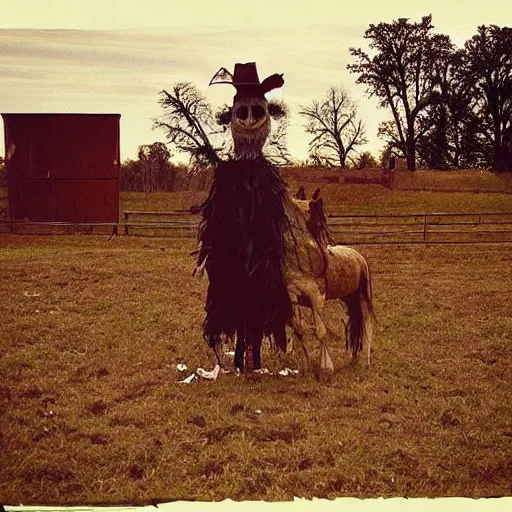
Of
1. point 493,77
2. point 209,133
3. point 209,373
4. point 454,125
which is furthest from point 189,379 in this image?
point 493,77

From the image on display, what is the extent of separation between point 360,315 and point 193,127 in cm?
81

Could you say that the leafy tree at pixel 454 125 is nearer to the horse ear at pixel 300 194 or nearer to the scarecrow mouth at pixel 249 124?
the horse ear at pixel 300 194

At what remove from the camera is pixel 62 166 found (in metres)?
2.23

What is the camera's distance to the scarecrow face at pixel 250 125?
2.04 metres

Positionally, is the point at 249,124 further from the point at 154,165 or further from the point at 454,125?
the point at 454,125

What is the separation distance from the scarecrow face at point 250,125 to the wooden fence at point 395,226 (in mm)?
285

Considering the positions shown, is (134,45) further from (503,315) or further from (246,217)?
(503,315)

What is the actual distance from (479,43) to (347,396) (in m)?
1.15

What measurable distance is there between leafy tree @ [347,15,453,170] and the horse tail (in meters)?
0.41

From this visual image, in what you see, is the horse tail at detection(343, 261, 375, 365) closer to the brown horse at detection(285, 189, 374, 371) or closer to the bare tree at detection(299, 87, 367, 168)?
the brown horse at detection(285, 189, 374, 371)

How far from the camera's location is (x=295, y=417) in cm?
204

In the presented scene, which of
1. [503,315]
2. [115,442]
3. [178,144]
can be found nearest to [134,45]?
[178,144]

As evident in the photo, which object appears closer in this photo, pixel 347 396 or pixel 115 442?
pixel 115 442

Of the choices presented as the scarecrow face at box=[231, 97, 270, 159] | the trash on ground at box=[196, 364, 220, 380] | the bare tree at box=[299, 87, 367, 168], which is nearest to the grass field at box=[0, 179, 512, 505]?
the trash on ground at box=[196, 364, 220, 380]
